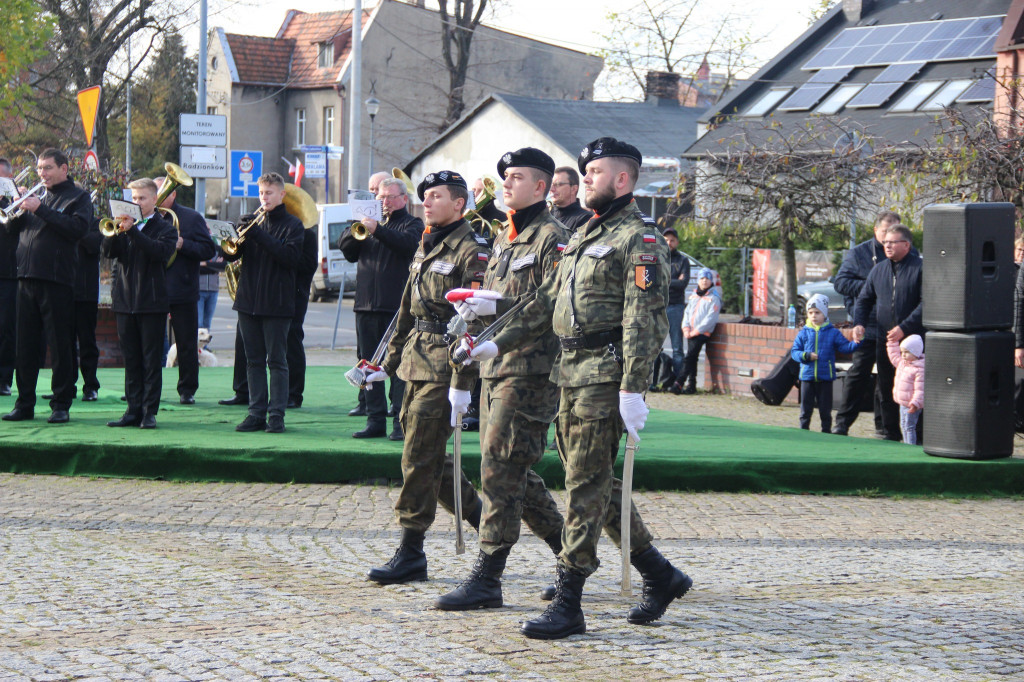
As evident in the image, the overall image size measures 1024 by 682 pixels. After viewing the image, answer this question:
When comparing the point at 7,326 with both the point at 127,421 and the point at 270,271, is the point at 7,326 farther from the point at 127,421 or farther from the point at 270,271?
the point at 270,271

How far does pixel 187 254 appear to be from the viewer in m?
11.1

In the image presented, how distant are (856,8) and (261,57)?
102 feet

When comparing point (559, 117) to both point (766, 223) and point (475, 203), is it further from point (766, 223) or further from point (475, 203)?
point (475, 203)

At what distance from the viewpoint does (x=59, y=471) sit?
929 centimetres

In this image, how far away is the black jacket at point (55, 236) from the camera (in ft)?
33.1

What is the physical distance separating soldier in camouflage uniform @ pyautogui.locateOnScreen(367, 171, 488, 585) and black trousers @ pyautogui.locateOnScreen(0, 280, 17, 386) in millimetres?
6151

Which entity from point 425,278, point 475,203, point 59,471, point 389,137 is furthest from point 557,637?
point 389,137

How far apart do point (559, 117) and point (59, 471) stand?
3531 centimetres

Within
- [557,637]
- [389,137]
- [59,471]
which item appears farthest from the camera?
[389,137]

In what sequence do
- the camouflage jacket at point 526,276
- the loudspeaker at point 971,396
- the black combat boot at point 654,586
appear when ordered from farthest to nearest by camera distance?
the loudspeaker at point 971,396
the camouflage jacket at point 526,276
the black combat boot at point 654,586

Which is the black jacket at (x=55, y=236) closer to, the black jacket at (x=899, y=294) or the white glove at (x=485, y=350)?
the white glove at (x=485, y=350)

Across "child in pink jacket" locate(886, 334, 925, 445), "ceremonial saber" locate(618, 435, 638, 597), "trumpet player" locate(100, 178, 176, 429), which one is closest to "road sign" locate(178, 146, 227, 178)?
"trumpet player" locate(100, 178, 176, 429)

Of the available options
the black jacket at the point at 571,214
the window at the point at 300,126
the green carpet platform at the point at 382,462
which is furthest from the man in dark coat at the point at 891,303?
the window at the point at 300,126

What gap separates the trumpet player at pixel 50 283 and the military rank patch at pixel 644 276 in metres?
6.05
